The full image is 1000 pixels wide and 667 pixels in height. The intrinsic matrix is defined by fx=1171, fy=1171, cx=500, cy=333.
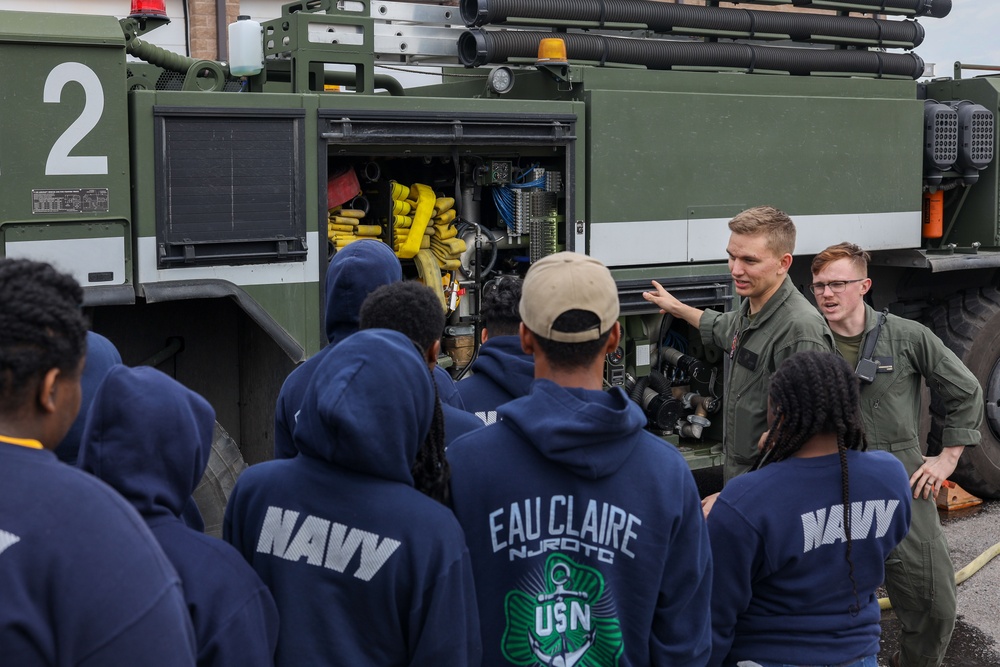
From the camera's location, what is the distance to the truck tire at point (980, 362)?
6980mm

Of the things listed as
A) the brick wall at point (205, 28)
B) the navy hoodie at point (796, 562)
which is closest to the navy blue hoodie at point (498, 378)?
the navy hoodie at point (796, 562)

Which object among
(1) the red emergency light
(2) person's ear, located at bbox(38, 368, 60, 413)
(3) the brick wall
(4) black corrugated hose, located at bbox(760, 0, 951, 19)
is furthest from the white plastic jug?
(3) the brick wall

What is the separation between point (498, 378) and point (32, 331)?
1880mm

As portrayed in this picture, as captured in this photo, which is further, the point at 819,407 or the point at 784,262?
the point at 784,262

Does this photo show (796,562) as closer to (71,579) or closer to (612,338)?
(612,338)

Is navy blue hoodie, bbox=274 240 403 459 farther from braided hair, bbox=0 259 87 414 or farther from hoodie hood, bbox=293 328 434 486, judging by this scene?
braided hair, bbox=0 259 87 414

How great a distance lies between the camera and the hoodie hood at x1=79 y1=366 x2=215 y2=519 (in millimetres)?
1956

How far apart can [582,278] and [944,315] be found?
5544mm

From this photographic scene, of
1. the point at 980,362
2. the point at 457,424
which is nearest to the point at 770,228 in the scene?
the point at 457,424

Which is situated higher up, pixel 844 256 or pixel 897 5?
pixel 897 5

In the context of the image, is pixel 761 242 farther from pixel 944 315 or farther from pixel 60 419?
pixel 944 315

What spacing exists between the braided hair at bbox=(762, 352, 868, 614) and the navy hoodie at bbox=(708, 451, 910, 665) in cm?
3

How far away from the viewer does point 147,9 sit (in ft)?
17.2

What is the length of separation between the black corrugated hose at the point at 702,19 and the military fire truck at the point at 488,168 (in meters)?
0.02
